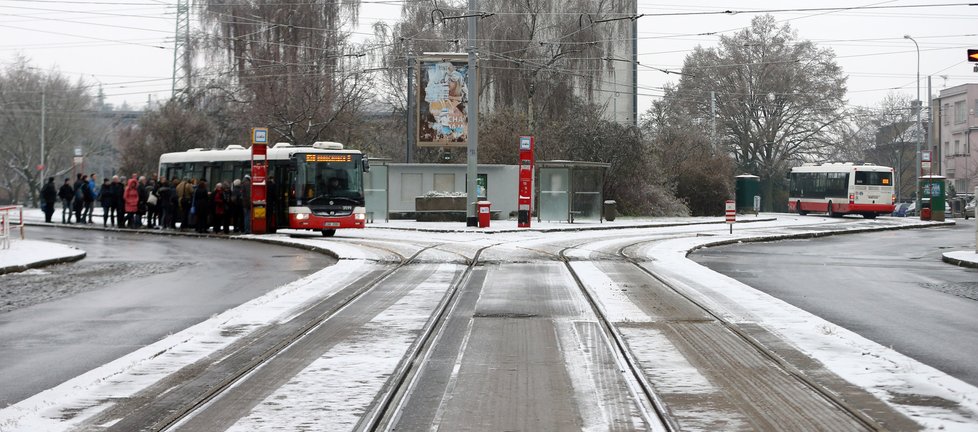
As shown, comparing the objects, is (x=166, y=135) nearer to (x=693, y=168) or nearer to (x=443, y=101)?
(x=443, y=101)

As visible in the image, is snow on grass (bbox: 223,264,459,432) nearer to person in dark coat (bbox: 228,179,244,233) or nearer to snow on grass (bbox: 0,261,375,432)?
snow on grass (bbox: 0,261,375,432)

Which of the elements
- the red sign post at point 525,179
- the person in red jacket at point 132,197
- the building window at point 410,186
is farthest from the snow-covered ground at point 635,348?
the building window at point 410,186

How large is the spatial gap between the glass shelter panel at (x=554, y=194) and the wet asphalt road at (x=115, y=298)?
16.8 m

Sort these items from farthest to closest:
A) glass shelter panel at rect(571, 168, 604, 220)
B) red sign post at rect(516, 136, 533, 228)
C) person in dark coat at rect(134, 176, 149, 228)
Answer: glass shelter panel at rect(571, 168, 604, 220), person in dark coat at rect(134, 176, 149, 228), red sign post at rect(516, 136, 533, 228)

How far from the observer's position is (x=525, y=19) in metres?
54.0

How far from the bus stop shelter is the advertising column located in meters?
12.8

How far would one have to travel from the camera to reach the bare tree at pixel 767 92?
6825cm

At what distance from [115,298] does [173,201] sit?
21.6 metres

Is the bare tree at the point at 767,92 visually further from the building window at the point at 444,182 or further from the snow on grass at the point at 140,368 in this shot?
the snow on grass at the point at 140,368

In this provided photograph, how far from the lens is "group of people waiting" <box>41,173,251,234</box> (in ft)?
111

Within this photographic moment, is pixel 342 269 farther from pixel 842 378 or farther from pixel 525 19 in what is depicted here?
pixel 525 19

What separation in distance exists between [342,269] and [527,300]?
6136 mm

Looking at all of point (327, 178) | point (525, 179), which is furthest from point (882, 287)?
point (525, 179)

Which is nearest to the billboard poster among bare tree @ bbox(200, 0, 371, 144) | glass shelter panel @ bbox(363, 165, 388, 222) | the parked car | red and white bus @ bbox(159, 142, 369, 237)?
glass shelter panel @ bbox(363, 165, 388, 222)
